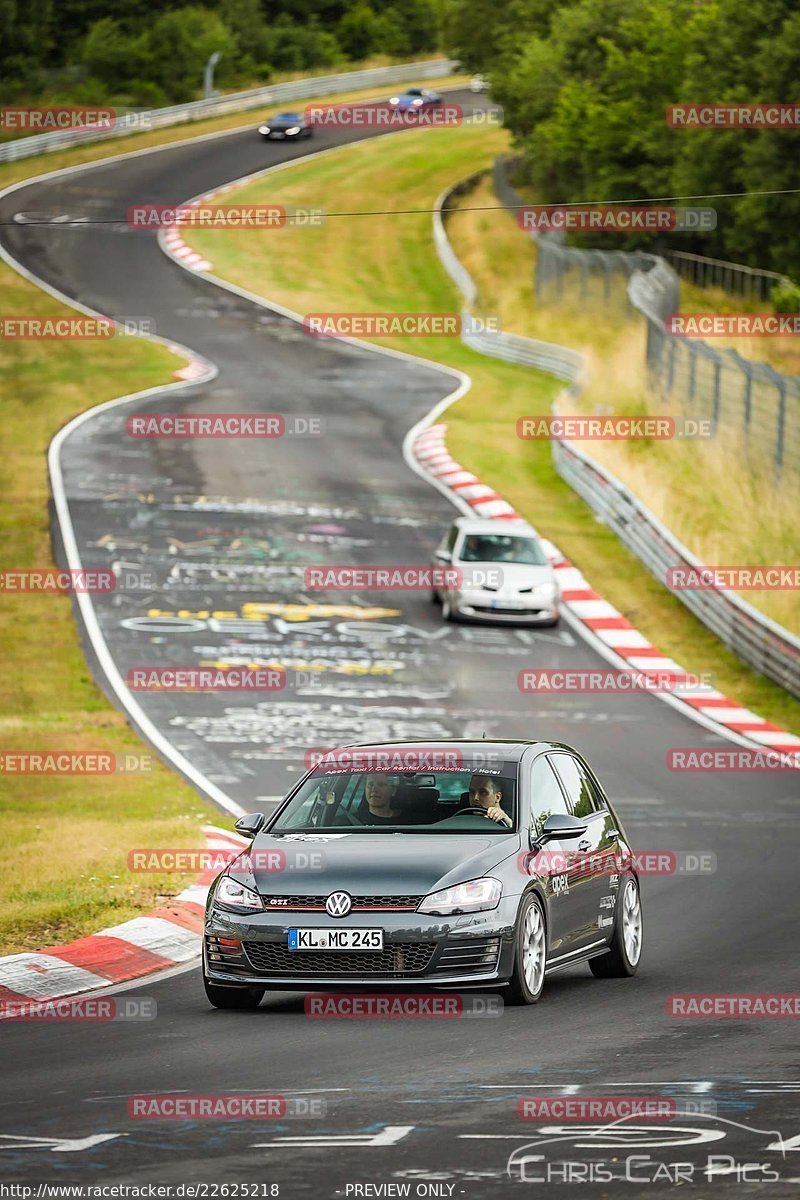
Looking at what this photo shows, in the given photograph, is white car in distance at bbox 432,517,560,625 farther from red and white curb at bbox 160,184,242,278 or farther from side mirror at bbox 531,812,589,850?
red and white curb at bbox 160,184,242,278

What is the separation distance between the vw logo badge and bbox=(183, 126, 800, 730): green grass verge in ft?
49.9

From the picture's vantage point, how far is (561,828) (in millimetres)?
11148

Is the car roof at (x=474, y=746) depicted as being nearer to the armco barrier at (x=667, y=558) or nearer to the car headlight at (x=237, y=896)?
the car headlight at (x=237, y=896)

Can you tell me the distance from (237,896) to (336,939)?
62cm

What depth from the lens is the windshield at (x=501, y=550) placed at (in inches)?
1186

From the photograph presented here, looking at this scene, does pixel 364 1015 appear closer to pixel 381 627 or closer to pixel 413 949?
pixel 413 949

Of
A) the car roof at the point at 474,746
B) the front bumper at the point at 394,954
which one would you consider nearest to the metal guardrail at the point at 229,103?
the car roof at the point at 474,746

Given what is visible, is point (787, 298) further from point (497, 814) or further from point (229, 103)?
point (229, 103)

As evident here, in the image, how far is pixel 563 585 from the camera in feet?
105

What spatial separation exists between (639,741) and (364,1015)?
12856 mm

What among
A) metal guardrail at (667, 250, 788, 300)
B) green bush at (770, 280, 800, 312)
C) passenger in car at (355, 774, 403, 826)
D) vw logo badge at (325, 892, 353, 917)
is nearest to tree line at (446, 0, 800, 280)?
metal guardrail at (667, 250, 788, 300)

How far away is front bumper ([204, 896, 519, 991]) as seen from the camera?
1035 cm

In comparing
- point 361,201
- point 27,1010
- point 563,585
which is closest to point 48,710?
point 563,585

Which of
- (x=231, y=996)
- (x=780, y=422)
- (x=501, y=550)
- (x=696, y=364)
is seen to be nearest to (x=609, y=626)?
(x=501, y=550)
